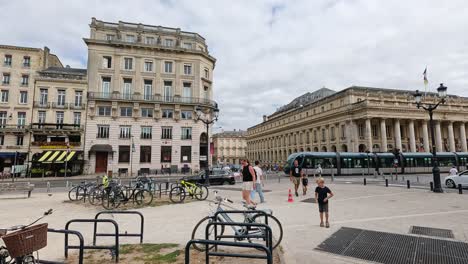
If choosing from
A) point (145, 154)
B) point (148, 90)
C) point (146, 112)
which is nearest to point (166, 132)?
point (146, 112)

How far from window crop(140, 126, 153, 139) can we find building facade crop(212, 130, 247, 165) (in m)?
73.6

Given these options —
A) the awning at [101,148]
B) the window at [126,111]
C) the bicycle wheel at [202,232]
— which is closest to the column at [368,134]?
the window at [126,111]

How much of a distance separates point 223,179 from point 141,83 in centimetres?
2442

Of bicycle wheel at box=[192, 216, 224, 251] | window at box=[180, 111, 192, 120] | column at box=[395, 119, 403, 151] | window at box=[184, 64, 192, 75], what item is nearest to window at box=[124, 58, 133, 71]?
window at box=[184, 64, 192, 75]

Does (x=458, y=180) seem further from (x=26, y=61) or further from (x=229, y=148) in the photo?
(x=229, y=148)

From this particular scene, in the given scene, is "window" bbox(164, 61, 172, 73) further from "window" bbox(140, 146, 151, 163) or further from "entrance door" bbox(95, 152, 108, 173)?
"entrance door" bbox(95, 152, 108, 173)

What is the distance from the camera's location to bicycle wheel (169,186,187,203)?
11.9m

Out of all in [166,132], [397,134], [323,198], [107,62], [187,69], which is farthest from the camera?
Answer: [397,134]

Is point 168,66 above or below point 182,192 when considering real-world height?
above

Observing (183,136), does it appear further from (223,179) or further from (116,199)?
(116,199)

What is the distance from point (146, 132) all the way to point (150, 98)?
5.38m

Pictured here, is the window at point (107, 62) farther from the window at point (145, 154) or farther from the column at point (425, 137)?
the column at point (425, 137)

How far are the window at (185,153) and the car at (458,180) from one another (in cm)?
3020

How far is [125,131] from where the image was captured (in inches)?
1422
